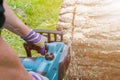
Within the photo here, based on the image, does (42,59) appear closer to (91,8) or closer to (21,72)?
(91,8)

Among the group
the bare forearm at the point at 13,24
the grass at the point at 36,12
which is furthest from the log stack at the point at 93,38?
the grass at the point at 36,12

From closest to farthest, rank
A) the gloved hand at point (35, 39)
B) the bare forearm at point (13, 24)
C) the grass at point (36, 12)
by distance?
the bare forearm at point (13, 24) → the gloved hand at point (35, 39) → the grass at point (36, 12)

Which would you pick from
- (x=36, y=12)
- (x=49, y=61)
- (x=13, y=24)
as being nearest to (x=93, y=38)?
(x=49, y=61)

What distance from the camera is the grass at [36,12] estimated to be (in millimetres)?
3594

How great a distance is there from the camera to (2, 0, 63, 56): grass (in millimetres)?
3594

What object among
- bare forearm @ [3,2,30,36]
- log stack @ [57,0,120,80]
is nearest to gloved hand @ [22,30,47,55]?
bare forearm @ [3,2,30,36]

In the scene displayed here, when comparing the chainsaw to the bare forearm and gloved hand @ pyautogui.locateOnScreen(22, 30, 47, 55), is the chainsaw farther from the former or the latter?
the bare forearm

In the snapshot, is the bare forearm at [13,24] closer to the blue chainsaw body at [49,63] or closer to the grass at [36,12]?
the blue chainsaw body at [49,63]

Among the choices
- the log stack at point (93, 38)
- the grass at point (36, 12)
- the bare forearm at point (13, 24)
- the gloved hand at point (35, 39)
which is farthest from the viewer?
the grass at point (36, 12)

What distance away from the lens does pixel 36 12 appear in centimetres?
386

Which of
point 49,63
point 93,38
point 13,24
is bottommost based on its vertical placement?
point 49,63

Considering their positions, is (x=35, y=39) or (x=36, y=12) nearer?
(x=35, y=39)

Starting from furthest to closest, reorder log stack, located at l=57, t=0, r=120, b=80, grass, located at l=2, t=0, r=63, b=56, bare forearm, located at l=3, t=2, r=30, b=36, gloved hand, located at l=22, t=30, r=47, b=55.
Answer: grass, located at l=2, t=0, r=63, b=56 < log stack, located at l=57, t=0, r=120, b=80 < gloved hand, located at l=22, t=30, r=47, b=55 < bare forearm, located at l=3, t=2, r=30, b=36

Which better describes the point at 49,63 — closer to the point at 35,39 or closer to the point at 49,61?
the point at 49,61
